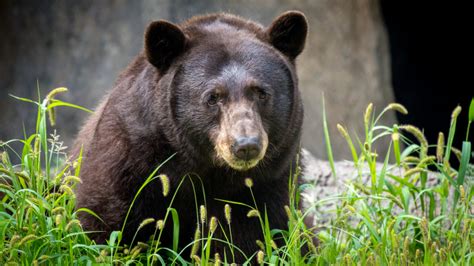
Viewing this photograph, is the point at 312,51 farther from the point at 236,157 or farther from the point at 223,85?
the point at 236,157

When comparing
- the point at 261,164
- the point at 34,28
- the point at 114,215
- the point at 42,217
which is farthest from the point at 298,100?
the point at 34,28

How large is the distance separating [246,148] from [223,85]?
0.60m

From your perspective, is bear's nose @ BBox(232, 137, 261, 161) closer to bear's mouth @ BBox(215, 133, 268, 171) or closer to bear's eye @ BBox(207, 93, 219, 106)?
bear's mouth @ BBox(215, 133, 268, 171)

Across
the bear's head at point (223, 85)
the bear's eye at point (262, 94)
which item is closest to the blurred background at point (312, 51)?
the bear's head at point (223, 85)

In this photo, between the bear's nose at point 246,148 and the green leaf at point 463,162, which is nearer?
the bear's nose at point 246,148

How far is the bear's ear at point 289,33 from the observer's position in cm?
582

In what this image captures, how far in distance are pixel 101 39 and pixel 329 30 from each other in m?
3.30

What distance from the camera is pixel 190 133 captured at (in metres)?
5.47

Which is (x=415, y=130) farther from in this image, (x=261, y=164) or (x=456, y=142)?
(x=456, y=142)

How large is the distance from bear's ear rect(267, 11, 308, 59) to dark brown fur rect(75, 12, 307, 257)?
6 centimetres

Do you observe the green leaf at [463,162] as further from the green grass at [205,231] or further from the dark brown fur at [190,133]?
the dark brown fur at [190,133]

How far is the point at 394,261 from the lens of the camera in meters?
4.71

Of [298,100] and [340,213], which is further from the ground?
[298,100]

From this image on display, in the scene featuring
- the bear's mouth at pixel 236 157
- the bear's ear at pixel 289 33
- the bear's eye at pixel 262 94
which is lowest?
the bear's mouth at pixel 236 157
